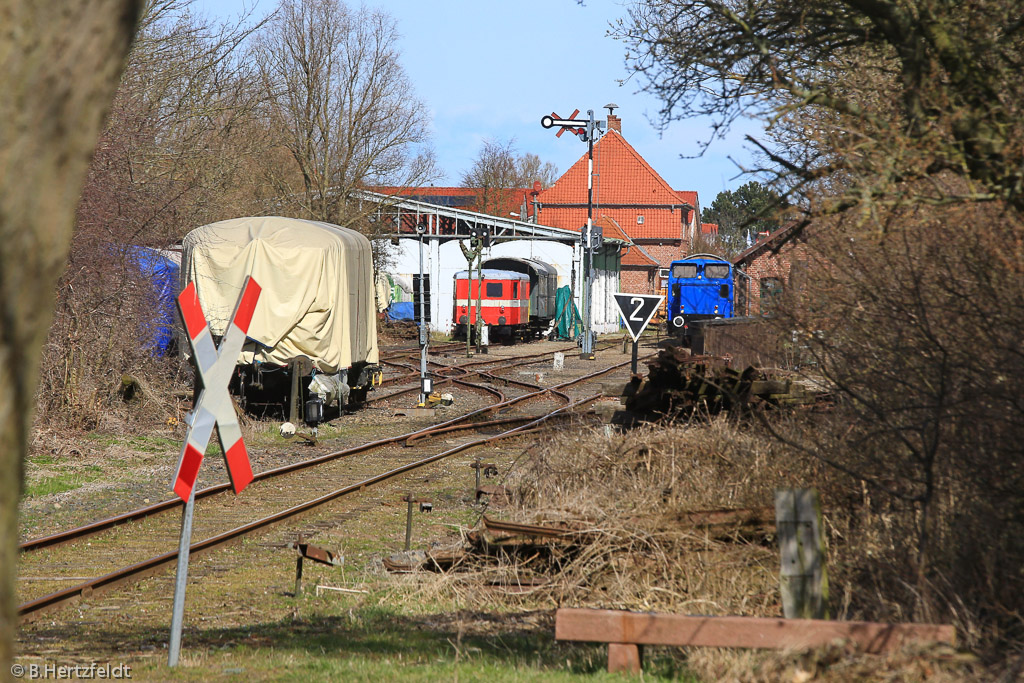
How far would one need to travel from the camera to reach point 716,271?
39.8 meters

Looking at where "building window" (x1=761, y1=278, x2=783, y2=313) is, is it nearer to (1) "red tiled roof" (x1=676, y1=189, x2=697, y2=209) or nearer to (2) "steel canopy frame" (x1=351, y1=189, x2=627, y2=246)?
(2) "steel canopy frame" (x1=351, y1=189, x2=627, y2=246)

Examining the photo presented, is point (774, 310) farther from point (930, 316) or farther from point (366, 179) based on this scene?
point (366, 179)

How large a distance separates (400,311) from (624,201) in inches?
1426

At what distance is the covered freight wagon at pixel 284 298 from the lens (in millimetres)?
17281

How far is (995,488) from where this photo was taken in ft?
18.5

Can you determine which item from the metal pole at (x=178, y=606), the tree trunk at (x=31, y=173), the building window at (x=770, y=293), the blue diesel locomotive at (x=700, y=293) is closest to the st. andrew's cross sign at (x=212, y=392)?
the metal pole at (x=178, y=606)

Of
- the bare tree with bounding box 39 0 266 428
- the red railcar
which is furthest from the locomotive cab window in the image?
the bare tree with bounding box 39 0 266 428

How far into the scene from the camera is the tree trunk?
2.60 metres

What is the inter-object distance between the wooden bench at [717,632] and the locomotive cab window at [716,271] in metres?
35.7

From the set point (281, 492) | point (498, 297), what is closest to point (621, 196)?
point (498, 297)

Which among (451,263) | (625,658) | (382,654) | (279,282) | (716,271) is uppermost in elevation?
(451,263)

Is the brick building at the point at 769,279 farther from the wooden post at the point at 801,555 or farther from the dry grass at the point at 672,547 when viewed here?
the wooden post at the point at 801,555

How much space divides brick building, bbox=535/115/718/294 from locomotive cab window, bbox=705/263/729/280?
35918mm

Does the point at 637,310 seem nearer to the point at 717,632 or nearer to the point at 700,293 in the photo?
the point at 717,632
